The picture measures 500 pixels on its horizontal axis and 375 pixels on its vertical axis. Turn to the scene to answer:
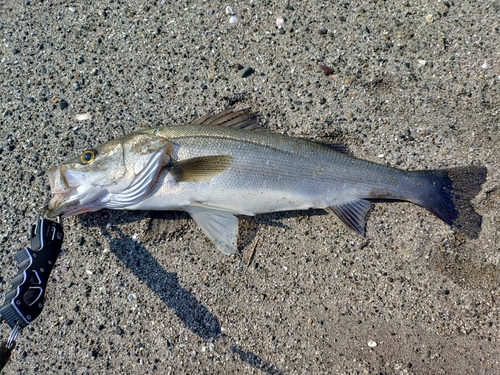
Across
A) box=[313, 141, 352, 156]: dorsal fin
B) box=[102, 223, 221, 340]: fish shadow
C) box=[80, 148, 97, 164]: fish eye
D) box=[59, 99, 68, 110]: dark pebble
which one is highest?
box=[59, 99, 68, 110]: dark pebble

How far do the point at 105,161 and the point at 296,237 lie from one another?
1.72 metres

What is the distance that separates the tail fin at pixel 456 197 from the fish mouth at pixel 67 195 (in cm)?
270

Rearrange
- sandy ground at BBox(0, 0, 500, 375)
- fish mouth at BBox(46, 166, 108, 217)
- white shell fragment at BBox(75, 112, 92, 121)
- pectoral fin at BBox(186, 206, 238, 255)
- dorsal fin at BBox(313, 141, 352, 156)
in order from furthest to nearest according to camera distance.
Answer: white shell fragment at BBox(75, 112, 92, 121) → dorsal fin at BBox(313, 141, 352, 156) → pectoral fin at BBox(186, 206, 238, 255) → sandy ground at BBox(0, 0, 500, 375) → fish mouth at BBox(46, 166, 108, 217)

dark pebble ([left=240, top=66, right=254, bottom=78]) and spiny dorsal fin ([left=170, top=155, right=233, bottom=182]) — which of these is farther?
dark pebble ([left=240, top=66, right=254, bottom=78])

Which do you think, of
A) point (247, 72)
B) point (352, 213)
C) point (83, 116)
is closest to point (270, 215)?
point (352, 213)

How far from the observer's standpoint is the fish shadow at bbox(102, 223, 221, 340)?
2.84 meters

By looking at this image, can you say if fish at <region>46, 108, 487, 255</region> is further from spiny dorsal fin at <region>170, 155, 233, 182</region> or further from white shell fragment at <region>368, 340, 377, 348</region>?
white shell fragment at <region>368, 340, 377, 348</region>

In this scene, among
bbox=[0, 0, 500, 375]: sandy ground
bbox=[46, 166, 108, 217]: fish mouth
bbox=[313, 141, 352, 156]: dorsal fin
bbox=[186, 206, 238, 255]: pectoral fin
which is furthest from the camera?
bbox=[313, 141, 352, 156]: dorsal fin

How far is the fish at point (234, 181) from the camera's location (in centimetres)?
272

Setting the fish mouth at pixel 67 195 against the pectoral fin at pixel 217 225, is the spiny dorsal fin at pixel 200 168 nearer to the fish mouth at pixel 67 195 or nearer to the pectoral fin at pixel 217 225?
the pectoral fin at pixel 217 225

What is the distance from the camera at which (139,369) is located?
2.79 metres

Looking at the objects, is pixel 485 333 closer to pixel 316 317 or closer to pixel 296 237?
pixel 316 317

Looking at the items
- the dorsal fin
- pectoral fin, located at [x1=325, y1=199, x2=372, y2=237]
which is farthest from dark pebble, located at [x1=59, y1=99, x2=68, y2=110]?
pectoral fin, located at [x1=325, y1=199, x2=372, y2=237]

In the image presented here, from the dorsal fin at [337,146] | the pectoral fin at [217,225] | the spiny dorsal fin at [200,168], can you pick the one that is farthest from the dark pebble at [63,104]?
the dorsal fin at [337,146]
